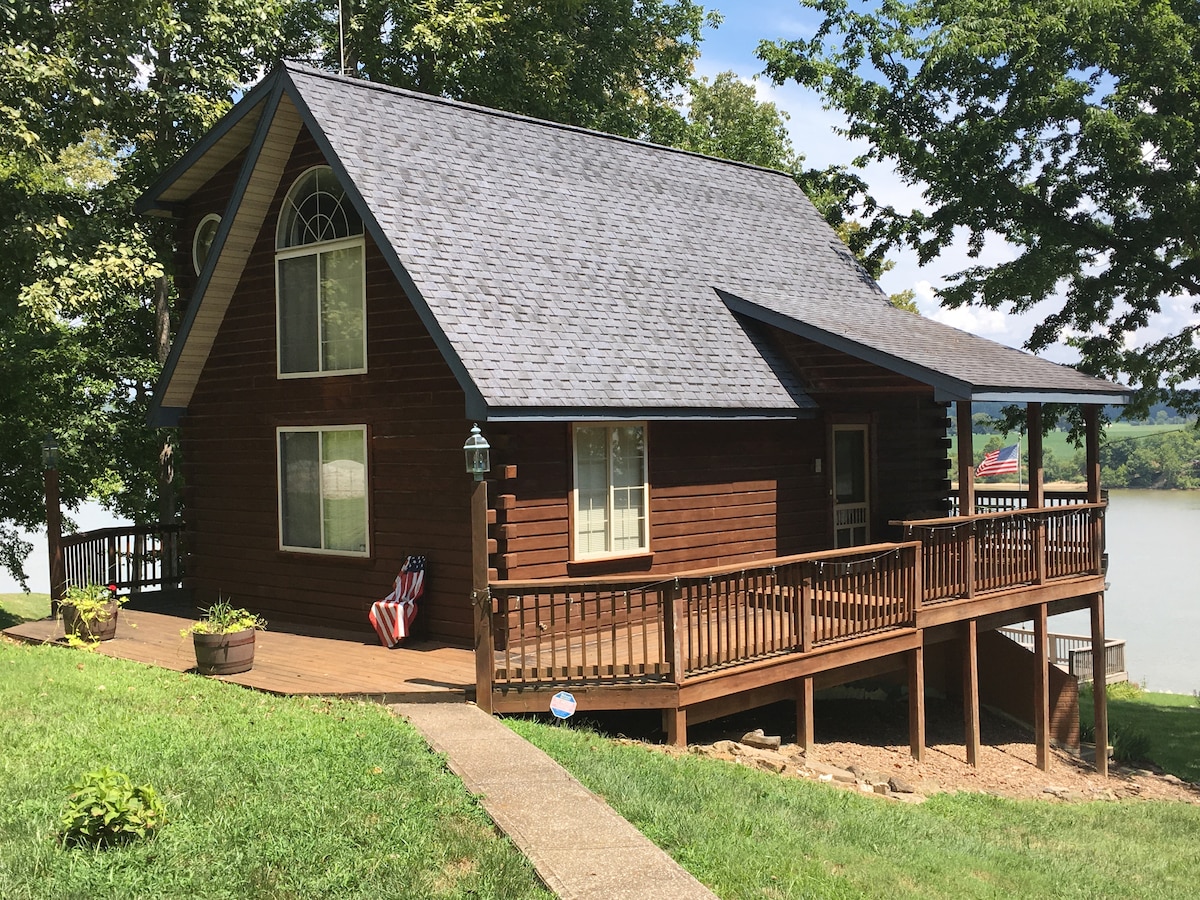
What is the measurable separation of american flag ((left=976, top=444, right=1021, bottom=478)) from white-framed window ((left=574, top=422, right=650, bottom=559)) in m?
10.1

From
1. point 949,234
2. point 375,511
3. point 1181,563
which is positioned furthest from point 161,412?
point 1181,563

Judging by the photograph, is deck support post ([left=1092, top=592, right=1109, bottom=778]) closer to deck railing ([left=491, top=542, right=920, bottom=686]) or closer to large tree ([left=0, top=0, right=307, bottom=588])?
deck railing ([left=491, top=542, right=920, bottom=686])

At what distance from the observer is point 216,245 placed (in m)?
14.2

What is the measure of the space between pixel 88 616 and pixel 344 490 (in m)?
3.28

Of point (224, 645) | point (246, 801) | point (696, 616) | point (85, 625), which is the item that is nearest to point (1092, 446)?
point (696, 616)

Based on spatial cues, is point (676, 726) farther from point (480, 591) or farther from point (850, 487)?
point (850, 487)

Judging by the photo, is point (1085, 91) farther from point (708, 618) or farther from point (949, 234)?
point (708, 618)

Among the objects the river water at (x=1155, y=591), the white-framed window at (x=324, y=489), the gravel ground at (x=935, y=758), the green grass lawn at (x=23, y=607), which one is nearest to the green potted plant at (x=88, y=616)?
the white-framed window at (x=324, y=489)

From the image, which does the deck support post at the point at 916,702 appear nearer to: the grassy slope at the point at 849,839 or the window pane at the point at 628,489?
the grassy slope at the point at 849,839

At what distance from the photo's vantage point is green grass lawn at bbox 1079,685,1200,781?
64.1ft

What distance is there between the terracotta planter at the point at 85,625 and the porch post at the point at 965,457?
10.4 m

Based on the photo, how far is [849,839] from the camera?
8.19 m

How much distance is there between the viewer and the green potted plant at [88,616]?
519 inches

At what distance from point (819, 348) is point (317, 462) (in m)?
6.73
